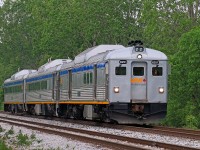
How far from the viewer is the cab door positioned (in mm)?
23016

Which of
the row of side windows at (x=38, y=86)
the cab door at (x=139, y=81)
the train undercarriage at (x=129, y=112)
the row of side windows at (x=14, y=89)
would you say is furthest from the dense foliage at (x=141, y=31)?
the cab door at (x=139, y=81)

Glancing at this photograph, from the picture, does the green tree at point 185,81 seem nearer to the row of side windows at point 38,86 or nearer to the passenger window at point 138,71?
the row of side windows at point 38,86

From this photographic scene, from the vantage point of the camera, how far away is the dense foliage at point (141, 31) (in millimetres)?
38156

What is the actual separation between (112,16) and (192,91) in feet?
60.3

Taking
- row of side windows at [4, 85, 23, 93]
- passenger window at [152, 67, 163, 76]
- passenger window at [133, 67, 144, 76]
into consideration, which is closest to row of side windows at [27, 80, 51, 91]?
row of side windows at [4, 85, 23, 93]

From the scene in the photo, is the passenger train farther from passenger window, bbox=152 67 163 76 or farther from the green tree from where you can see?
the green tree

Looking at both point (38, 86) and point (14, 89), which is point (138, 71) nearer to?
point (38, 86)

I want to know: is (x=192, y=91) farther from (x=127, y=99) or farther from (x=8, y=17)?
(x=8, y=17)

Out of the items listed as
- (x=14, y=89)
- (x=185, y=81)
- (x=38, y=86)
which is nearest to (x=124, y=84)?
(x=38, y=86)

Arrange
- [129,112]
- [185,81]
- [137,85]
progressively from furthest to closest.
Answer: [185,81], [137,85], [129,112]

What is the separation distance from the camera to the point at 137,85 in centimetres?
2309

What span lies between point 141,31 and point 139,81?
34.2 meters

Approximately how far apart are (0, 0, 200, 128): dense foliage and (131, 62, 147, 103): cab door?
396 inches

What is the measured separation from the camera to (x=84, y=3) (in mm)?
57125
